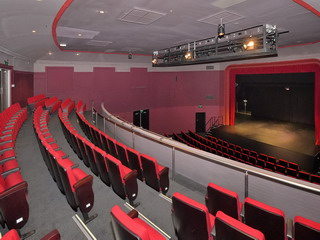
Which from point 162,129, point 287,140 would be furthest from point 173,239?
point 162,129

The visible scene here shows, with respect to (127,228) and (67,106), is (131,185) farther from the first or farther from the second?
(67,106)

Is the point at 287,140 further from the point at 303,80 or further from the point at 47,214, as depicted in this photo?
the point at 47,214

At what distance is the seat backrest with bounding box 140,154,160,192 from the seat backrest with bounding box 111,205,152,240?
165 cm

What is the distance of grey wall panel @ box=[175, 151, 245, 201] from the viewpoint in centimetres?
309

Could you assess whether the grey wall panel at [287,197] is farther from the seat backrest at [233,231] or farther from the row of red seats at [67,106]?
the row of red seats at [67,106]

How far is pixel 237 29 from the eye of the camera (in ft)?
23.2

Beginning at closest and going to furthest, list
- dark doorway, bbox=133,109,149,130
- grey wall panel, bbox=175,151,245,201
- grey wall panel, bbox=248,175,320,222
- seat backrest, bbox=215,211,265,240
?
seat backrest, bbox=215,211,265,240 < grey wall panel, bbox=248,175,320,222 < grey wall panel, bbox=175,151,245,201 < dark doorway, bbox=133,109,149,130

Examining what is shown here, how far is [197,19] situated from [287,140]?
9056mm

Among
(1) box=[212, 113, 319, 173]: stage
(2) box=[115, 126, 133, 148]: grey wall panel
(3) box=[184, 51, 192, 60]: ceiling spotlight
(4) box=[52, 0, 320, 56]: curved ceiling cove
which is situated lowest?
(1) box=[212, 113, 319, 173]: stage

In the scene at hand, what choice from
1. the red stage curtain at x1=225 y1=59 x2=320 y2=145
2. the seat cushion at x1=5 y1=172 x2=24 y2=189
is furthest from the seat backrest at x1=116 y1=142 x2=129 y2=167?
the red stage curtain at x1=225 y1=59 x2=320 y2=145

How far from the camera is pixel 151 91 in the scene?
14.8 metres

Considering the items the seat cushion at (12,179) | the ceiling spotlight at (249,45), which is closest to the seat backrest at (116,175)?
the seat cushion at (12,179)

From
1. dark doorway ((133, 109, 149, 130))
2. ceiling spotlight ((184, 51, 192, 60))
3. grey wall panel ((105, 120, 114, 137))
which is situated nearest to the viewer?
grey wall panel ((105, 120, 114, 137))

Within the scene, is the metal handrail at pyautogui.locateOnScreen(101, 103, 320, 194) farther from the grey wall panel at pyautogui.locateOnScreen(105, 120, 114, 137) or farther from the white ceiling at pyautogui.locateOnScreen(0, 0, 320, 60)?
the white ceiling at pyautogui.locateOnScreen(0, 0, 320, 60)
